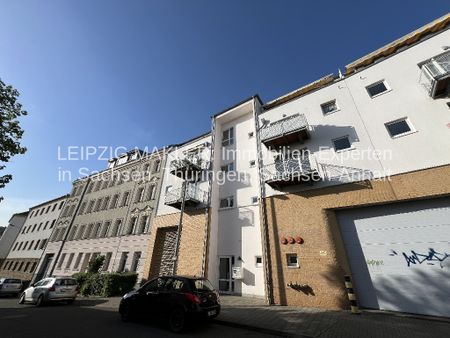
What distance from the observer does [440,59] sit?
1076cm

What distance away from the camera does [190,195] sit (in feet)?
57.8

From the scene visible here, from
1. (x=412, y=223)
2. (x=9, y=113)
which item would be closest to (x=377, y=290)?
(x=412, y=223)

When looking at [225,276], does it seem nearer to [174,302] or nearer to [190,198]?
[190,198]

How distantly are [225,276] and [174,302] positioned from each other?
27.4ft

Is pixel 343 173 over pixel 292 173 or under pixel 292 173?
under

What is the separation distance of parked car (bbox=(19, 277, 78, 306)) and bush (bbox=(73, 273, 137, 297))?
2.82 m

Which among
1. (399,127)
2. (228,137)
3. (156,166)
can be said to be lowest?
(399,127)

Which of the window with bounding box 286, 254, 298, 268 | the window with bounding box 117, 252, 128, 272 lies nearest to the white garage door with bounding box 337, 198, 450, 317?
the window with bounding box 286, 254, 298, 268

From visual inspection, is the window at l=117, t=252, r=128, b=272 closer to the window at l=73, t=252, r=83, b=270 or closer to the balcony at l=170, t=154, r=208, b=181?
the window at l=73, t=252, r=83, b=270

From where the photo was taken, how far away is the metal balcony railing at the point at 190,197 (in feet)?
56.3

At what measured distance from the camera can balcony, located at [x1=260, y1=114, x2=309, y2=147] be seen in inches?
535

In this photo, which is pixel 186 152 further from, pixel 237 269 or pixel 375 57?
pixel 375 57

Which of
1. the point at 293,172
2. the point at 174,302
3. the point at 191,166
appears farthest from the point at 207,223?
the point at 174,302

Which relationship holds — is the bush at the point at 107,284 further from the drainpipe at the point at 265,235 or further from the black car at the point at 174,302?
the drainpipe at the point at 265,235
